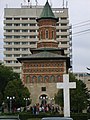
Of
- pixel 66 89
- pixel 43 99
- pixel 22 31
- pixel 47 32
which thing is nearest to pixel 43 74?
pixel 43 99

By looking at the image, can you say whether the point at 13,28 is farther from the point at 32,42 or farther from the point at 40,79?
the point at 40,79

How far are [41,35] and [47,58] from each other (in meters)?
8.05

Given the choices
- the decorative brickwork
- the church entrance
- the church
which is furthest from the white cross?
the decorative brickwork

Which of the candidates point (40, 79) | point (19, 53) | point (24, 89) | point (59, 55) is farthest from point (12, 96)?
point (19, 53)

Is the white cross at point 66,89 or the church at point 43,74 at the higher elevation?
the church at point 43,74

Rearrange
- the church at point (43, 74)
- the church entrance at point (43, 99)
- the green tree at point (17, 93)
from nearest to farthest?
the green tree at point (17, 93) → the church entrance at point (43, 99) → the church at point (43, 74)

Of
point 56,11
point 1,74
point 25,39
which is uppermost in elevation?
point 56,11

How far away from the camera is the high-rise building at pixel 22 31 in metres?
124

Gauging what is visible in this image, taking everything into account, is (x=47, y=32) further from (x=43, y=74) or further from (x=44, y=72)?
(x=43, y=74)

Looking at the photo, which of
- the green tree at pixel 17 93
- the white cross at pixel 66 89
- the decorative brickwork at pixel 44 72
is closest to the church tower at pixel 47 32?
the decorative brickwork at pixel 44 72

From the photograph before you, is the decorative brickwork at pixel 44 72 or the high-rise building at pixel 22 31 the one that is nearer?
the decorative brickwork at pixel 44 72

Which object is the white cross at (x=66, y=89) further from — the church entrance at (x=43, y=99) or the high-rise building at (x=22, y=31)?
the high-rise building at (x=22, y=31)

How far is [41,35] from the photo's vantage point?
81750 millimetres

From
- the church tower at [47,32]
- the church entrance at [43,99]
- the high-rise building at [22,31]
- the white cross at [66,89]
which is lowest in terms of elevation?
the white cross at [66,89]
